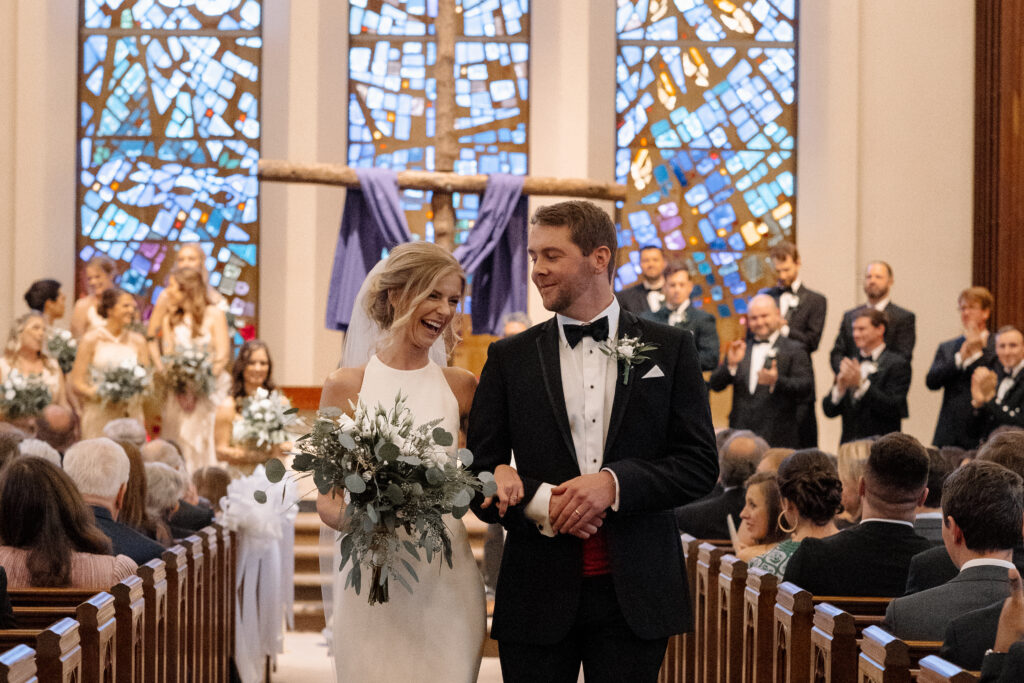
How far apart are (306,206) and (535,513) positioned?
944cm

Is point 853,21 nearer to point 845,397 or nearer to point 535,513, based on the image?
point 845,397

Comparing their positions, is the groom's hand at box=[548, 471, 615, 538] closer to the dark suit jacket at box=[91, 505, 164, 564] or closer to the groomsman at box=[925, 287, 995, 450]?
the dark suit jacket at box=[91, 505, 164, 564]

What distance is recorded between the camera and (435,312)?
10.9ft

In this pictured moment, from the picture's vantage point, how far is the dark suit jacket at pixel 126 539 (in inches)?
174

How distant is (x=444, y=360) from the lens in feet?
12.1

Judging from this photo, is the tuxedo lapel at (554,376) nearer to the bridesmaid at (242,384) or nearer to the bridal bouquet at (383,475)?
the bridal bouquet at (383,475)

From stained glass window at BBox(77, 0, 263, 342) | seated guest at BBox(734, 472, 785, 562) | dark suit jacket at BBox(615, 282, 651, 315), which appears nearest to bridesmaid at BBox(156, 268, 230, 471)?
stained glass window at BBox(77, 0, 263, 342)

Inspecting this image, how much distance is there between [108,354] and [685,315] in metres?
4.18

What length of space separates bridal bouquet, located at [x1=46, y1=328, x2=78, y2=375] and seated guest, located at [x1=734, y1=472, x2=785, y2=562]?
6.48m

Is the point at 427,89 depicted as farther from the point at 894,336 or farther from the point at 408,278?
the point at 408,278

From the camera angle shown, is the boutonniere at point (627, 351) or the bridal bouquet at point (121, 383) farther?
the bridal bouquet at point (121, 383)

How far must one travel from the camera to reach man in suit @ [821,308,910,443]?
8562mm

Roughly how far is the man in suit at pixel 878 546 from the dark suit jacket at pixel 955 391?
4.74 m

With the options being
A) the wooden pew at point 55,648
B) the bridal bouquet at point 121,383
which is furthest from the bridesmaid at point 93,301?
the wooden pew at point 55,648
